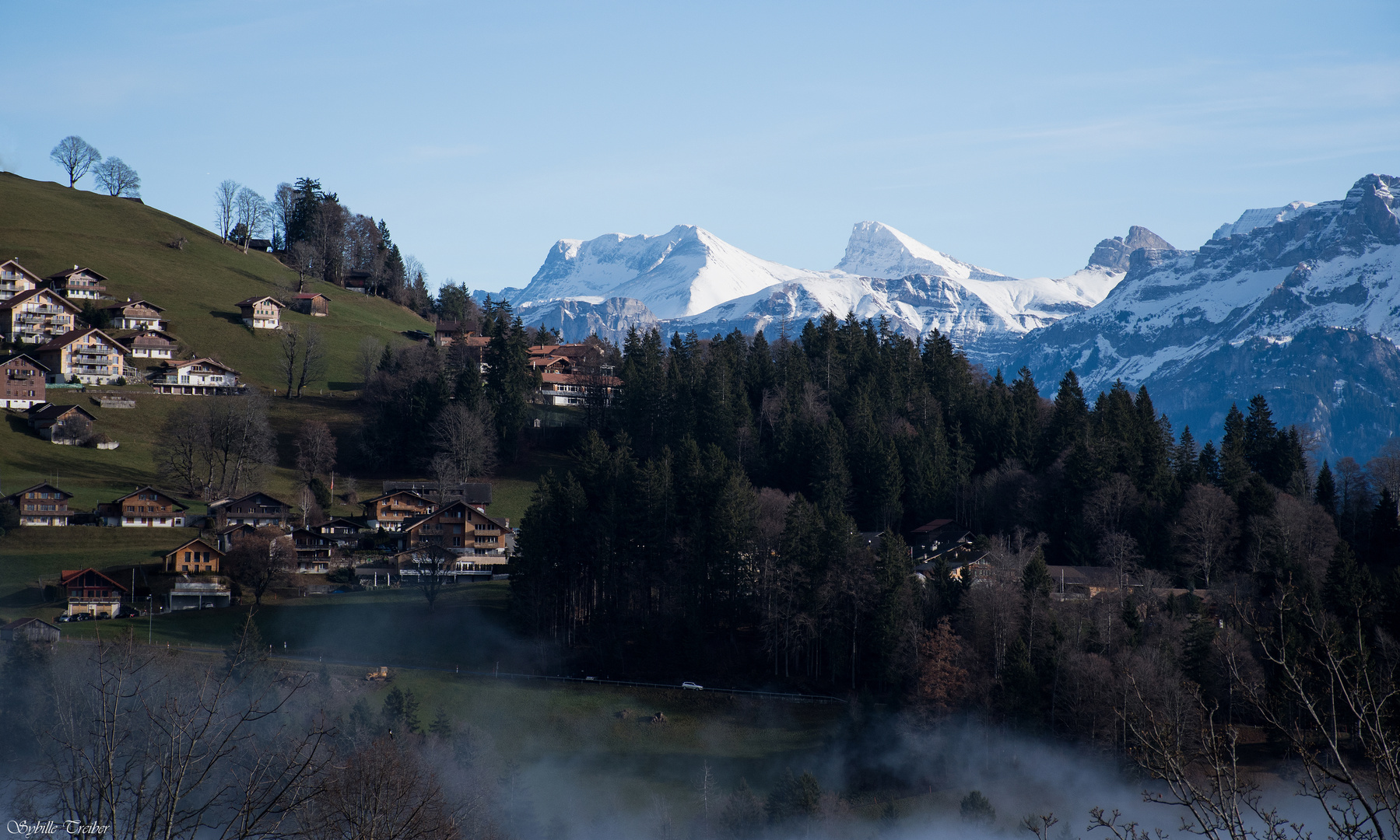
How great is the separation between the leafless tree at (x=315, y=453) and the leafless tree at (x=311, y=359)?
58.0ft

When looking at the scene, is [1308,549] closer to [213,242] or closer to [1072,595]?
[1072,595]

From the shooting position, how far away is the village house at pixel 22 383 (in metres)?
93.8

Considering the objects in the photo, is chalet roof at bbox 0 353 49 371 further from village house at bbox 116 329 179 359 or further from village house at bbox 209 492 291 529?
village house at bbox 209 492 291 529

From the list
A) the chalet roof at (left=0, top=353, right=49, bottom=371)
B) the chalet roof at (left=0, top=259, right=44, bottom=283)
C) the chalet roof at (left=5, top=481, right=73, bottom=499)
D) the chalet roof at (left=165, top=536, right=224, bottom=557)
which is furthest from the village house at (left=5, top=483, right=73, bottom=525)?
the chalet roof at (left=0, top=259, right=44, bottom=283)

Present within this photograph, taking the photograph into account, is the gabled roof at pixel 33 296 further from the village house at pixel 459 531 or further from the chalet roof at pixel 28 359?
the village house at pixel 459 531

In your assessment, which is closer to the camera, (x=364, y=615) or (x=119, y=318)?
(x=364, y=615)

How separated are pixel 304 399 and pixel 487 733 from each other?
2461 inches

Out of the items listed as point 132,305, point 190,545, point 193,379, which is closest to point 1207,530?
point 190,545

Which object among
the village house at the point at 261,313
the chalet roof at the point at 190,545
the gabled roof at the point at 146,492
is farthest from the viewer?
the village house at the point at 261,313

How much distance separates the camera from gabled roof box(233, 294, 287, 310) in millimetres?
124625

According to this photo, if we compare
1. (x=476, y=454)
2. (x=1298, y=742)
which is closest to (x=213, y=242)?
(x=476, y=454)

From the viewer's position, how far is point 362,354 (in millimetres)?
118625

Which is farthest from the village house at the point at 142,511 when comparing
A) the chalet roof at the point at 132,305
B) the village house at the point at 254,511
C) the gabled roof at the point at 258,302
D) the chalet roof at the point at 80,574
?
the gabled roof at the point at 258,302

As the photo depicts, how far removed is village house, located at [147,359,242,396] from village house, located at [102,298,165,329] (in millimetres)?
9306
